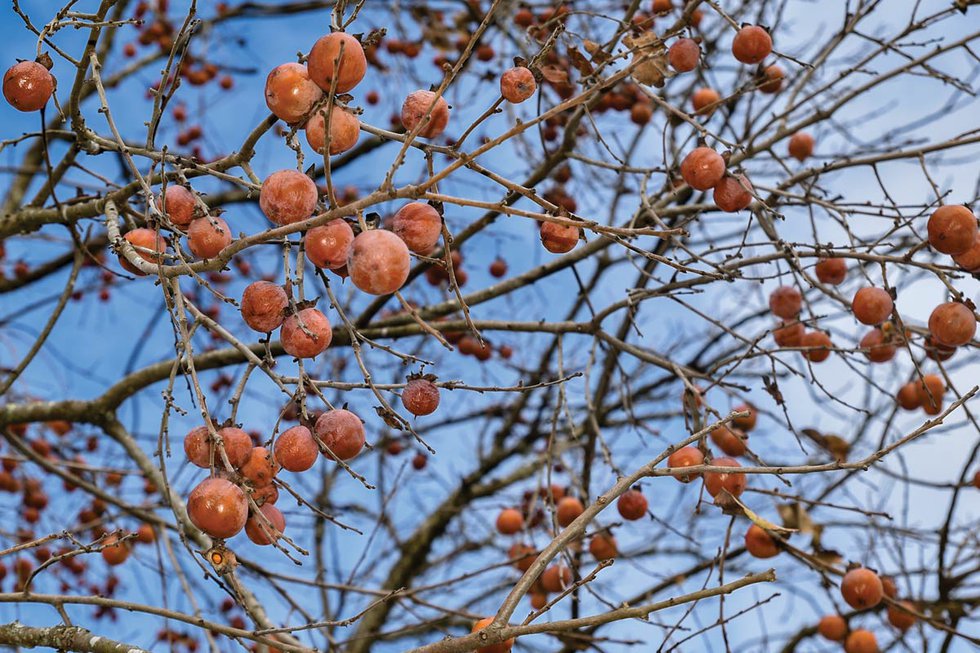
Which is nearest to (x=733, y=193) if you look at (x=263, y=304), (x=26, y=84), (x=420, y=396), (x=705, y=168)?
(x=705, y=168)

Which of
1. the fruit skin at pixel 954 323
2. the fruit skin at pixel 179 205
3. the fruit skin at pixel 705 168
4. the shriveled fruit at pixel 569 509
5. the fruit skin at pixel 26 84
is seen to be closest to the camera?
the fruit skin at pixel 179 205

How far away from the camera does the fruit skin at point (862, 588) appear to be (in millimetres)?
2807

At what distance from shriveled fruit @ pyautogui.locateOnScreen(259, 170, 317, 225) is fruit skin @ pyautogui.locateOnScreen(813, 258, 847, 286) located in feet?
→ 6.68

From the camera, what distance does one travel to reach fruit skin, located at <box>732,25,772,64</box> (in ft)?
8.79

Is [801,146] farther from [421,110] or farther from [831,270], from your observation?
[421,110]

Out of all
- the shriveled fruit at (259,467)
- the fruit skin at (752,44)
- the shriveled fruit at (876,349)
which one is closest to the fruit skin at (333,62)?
the shriveled fruit at (259,467)

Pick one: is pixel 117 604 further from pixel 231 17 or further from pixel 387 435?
pixel 231 17

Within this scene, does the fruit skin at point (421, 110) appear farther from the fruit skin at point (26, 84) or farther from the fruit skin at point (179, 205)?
the fruit skin at point (26, 84)

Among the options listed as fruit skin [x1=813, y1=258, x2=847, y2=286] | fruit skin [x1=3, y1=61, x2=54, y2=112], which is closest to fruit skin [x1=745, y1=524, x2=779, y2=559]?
fruit skin [x1=813, y1=258, x2=847, y2=286]

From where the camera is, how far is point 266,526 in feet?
5.21

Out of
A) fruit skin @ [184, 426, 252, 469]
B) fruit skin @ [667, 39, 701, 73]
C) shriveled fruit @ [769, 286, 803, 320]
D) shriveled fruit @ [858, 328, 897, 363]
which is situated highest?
fruit skin @ [667, 39, 701, 73]

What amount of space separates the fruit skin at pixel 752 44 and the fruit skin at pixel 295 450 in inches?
74.0

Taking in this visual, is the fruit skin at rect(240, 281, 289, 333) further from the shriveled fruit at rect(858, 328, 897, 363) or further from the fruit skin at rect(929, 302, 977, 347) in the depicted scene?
the shriveled fruit at rect(858, 328, 897, 363)

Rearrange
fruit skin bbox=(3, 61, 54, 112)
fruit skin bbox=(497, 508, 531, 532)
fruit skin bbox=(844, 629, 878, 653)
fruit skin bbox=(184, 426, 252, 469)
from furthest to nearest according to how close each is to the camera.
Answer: fruit skin bbox=(497, 508, 531, 532) < fruit skin bbox=(844, 629, 878, 653) < fruit skin bbox=(3, 61, 54, 112) < fruit skin bbox=(184, 426, 252, 469)
